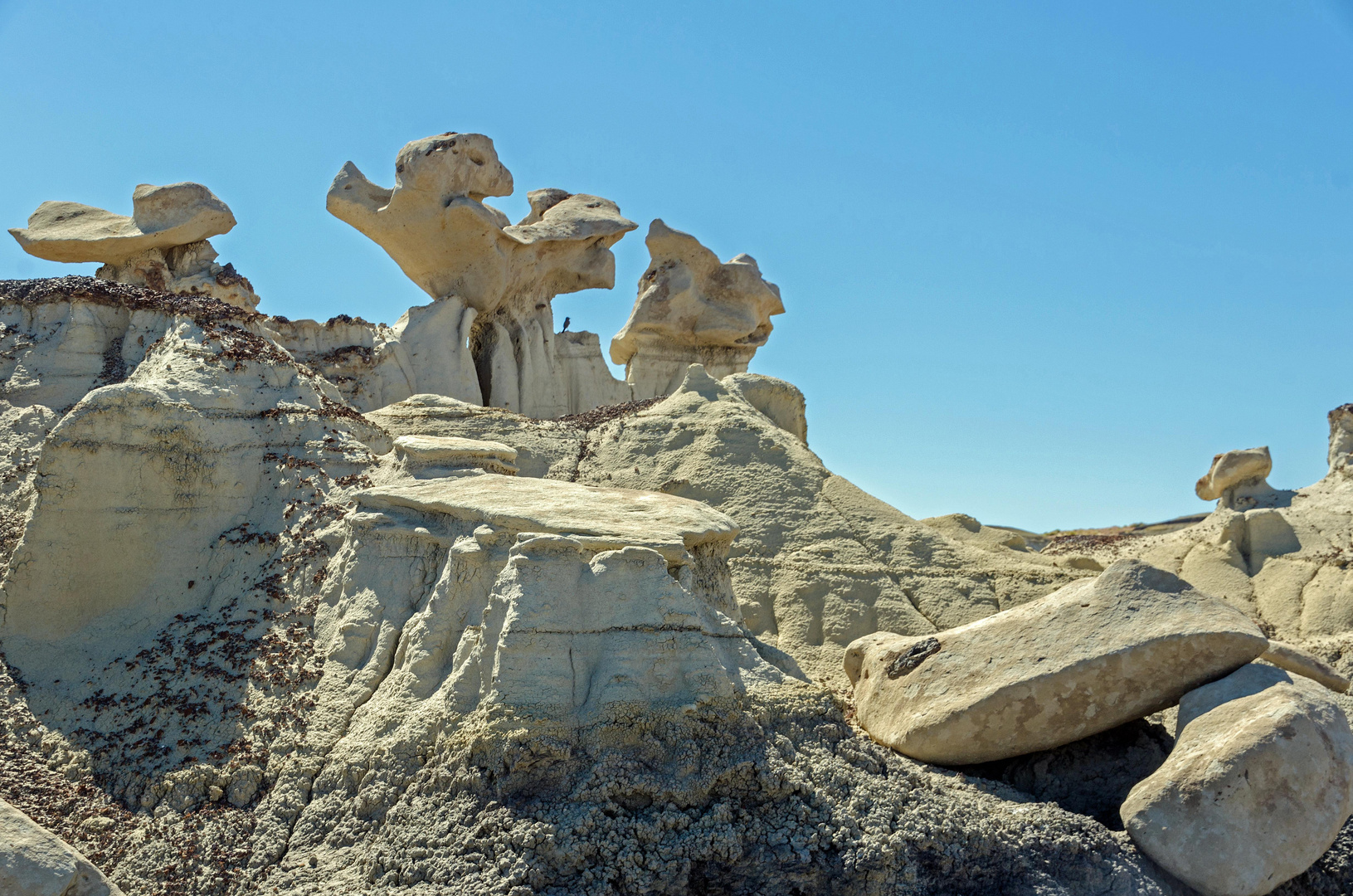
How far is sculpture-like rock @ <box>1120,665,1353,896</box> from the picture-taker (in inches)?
282

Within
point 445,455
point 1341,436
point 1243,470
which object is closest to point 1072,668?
point 445,455

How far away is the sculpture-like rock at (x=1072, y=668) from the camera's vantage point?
8133mm

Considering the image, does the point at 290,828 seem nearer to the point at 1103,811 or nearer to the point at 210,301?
the point at 1103,811

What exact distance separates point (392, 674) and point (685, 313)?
15326mm

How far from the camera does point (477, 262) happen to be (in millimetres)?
20891

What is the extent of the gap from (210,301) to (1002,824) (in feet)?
30.7

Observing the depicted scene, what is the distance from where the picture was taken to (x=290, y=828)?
24.2 ft

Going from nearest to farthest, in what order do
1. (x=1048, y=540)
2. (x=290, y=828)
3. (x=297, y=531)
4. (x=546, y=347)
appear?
(x=290, y=828), (x=297, y=531), (x=546, y=347), (x=1048, y=540)

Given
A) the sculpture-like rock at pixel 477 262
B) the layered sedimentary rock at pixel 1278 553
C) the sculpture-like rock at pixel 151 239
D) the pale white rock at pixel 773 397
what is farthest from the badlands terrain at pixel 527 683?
the sculpture-like rock at pixel 151 239

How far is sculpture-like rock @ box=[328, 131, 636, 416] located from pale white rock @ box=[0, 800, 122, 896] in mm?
13057

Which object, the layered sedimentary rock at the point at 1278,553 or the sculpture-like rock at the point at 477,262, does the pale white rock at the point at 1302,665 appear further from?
the sculpture-like rock at the point at 477,262

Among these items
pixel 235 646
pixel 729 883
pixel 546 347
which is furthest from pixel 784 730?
pixel 546 347

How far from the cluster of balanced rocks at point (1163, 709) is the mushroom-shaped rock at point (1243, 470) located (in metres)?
16.4

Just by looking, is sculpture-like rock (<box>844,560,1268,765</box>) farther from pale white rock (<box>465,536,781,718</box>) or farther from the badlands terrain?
pale white rock (<box>465,536,781,718</box>)
